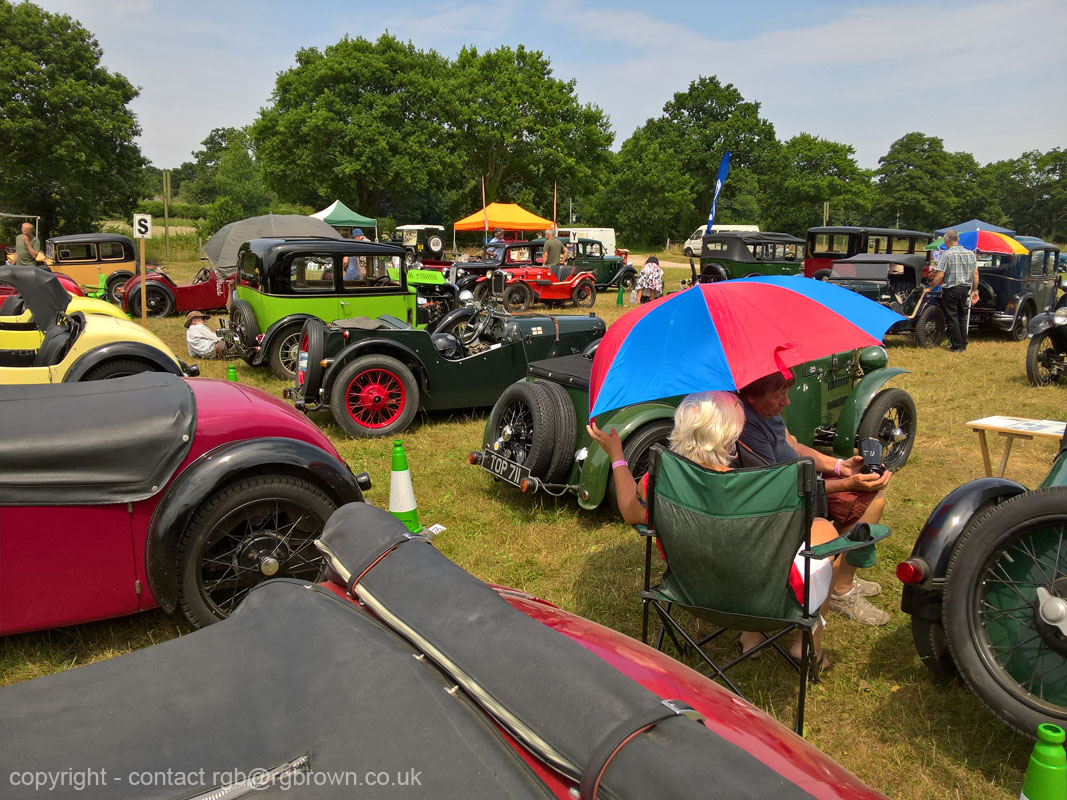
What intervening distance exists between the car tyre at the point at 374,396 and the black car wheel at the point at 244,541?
3289 mm

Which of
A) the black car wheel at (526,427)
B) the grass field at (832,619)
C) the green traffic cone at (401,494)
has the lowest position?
the grass field at (832,619)

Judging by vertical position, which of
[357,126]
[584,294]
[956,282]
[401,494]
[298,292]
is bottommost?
[401,494]

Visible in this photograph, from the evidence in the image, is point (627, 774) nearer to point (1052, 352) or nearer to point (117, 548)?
point (117, 548)

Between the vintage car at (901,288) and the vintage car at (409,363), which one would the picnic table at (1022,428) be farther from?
the vintage car at (901,288)

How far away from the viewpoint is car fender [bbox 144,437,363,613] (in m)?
3.21

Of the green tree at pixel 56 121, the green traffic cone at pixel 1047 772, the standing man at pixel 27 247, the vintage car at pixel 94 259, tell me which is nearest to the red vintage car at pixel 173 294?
the vintage car at pixel 94 259

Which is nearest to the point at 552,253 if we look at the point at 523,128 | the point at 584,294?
the point at 584,294

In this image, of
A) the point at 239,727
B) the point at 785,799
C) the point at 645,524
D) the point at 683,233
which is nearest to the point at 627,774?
the point at 785,799

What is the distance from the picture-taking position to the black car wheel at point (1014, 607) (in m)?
2.53

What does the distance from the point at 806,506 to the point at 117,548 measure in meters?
2.96

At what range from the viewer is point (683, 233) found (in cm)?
5291

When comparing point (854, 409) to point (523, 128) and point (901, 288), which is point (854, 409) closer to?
point (901, 288)

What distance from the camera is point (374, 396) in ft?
22.8

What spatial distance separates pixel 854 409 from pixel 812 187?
53.3 metres
